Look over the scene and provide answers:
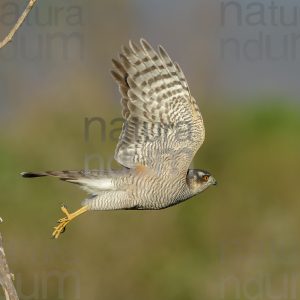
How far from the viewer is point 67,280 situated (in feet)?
48.5

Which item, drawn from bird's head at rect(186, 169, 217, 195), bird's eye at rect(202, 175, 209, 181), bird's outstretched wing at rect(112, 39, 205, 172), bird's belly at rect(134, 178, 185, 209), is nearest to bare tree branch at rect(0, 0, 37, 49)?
bird's outstretched wing at rect(112, 39, 205, 172)

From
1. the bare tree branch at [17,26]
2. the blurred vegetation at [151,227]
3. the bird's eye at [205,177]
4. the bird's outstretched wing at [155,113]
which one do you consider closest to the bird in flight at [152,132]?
the bird's outstretched wing at [155,113]

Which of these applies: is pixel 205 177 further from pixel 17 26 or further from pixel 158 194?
pixel 17 26

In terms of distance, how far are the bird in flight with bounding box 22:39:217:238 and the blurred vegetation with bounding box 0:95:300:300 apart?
4794 mm

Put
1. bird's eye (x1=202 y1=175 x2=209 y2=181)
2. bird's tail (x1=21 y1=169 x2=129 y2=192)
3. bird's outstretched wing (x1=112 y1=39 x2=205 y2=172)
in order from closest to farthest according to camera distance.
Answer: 1. bird's tail (x1=21 y1=169 x2=129 y2=192)
2. bird's outstretched wing (x1=112 y1=39 x2=205 y2=172)
3. bird's eye (x1=202 y1=175 x2=209 y2=181)

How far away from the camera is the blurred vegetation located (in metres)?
15.0

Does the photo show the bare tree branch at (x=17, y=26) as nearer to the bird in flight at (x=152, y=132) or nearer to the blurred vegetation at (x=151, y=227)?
the bird in flight at (x=152, y=132)

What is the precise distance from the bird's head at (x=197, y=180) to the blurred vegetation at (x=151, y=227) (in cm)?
458

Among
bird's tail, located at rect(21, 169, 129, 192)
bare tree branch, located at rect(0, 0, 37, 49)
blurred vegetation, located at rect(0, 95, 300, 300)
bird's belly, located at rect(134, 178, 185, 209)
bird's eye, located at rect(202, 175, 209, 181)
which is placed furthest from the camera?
blurred vegetation, located at rect(0, 95, 300, 300)

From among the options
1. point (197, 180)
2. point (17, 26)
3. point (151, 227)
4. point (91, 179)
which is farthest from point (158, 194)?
point (151, 227)

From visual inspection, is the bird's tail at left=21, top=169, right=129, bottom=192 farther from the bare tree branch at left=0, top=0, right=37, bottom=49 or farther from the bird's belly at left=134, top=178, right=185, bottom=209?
the bare tree branch at left=0, top=0, right=37, bottom=49

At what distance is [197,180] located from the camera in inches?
392

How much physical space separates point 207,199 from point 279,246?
1.36 meters

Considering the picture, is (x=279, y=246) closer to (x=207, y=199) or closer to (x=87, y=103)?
(x=207, y=199)
